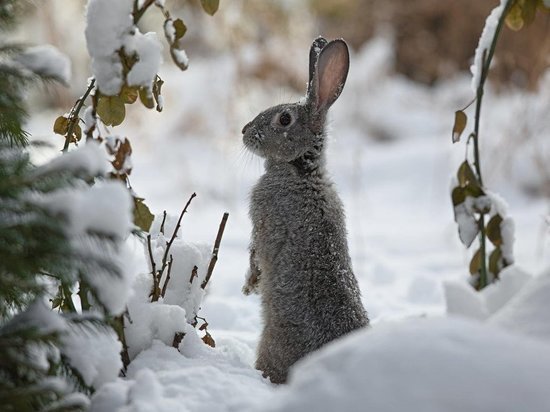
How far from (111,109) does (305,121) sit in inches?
39.9

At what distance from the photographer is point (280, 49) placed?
10.0m

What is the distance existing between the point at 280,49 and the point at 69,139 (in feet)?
26.7

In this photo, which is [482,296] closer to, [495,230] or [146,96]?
[495,230]

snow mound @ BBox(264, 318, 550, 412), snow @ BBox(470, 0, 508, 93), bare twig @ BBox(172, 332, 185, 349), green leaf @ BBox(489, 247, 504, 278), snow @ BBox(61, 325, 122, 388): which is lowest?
snow mound @ BBox(264, 318, 550, 412)

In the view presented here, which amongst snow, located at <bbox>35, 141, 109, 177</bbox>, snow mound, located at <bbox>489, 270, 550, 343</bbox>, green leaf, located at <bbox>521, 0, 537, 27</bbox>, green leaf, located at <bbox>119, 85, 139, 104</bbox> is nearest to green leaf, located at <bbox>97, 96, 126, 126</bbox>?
green leaf, located at <bbox>119, 85, 139, 104</bbox>

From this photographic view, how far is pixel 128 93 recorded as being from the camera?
2.06m

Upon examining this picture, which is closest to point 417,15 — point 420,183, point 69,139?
point 420,183

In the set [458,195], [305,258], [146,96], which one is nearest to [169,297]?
[305,258]

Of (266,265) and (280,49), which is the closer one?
(266,265)

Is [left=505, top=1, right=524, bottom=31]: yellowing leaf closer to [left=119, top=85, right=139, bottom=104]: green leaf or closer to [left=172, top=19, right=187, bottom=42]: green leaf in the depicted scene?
[left=172, top=19, right=187, bottom=42]: green leaf

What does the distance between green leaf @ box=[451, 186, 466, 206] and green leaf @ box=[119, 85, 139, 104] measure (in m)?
1.05

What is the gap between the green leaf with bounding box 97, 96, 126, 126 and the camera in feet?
7.01

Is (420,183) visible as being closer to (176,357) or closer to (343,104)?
(343,104)

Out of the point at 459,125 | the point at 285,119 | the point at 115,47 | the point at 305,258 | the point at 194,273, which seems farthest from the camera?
the point at 285,119
